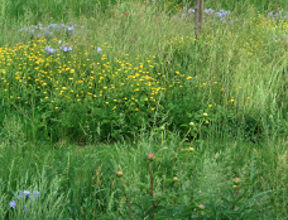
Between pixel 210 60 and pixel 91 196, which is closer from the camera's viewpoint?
pixel 91 196

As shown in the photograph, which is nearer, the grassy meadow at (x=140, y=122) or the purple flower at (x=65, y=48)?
the grassy meadow at (x=140, y=122)

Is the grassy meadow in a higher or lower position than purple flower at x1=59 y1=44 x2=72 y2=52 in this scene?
lower

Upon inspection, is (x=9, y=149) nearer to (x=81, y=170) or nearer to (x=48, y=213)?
(x=81, y=170)

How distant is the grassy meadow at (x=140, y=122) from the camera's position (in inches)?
91.1

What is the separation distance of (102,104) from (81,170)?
1424mm

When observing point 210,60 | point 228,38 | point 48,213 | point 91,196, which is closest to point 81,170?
point 91,196

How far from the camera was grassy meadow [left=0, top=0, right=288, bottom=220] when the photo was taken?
2.31 metres

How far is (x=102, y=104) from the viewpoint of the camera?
4.05 meters

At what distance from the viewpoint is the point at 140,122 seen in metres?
3.89

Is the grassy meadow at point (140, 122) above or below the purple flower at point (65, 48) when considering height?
below

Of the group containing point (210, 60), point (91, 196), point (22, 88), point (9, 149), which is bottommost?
point (91, 196)

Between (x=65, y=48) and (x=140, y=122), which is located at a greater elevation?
(x=65, y=48)

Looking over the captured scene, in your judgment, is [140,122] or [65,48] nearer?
[140,122]

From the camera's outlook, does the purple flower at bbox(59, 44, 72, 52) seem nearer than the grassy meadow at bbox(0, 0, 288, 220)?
No
